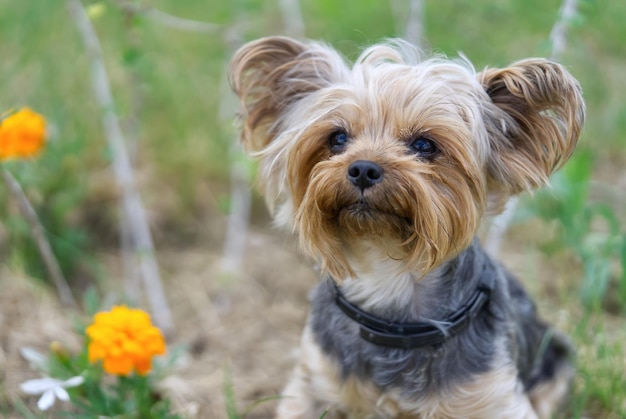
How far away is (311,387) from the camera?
3.31 meters

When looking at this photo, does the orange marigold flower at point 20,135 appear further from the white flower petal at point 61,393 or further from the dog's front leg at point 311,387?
the dog's front leg at point 311,387

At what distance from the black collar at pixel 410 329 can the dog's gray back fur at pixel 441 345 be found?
4cm

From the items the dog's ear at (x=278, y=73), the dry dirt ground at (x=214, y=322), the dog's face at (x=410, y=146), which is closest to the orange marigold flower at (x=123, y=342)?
the dry dirt ground at (x=214, y=322)

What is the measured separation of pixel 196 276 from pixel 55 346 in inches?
73.0

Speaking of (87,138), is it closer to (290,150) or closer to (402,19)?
(402,19)

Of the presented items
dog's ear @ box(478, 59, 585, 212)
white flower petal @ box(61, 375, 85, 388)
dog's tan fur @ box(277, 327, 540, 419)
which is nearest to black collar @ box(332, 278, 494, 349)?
dog's tan fur @ box(277, 327, 540, 419)

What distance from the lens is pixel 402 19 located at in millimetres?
6125

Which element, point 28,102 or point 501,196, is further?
point 28,102

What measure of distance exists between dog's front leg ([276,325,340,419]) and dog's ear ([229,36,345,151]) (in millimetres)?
944

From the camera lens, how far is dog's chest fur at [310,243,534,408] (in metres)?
3.04

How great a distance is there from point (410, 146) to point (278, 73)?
702 millimetres

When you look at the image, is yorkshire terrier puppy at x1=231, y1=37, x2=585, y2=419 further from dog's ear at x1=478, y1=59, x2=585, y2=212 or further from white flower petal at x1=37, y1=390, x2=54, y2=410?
white flower petal at x1=37, y1=390, x2=54, y2=410

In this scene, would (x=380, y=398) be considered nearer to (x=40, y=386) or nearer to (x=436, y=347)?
(x=436, y=347)

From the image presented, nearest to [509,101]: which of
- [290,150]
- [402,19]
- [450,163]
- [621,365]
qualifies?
[450,163]
